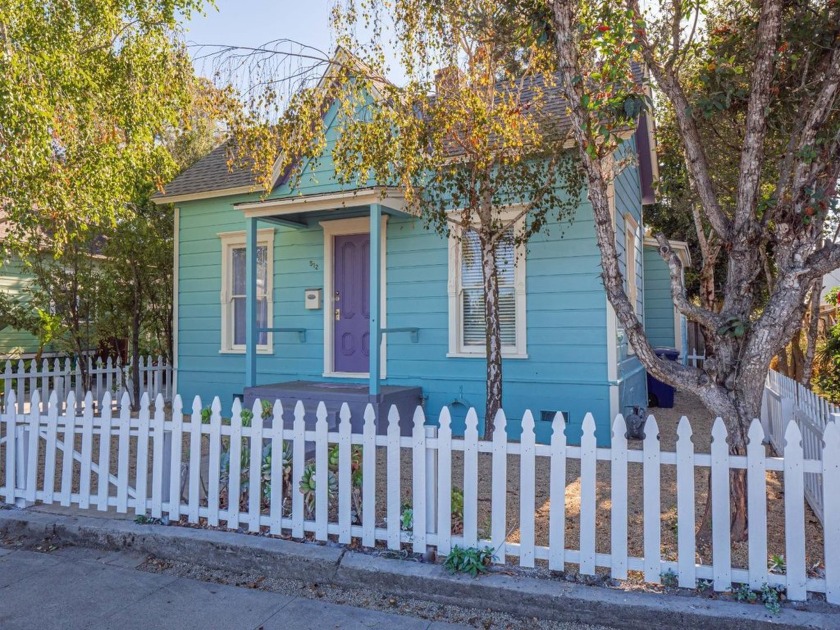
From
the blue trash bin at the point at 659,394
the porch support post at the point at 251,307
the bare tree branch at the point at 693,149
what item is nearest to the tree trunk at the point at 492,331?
the bare tree branch at the point at 693,149

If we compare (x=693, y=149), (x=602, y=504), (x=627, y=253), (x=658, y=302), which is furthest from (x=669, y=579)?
(x=658, y=302)

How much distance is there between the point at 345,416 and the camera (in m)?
4.21

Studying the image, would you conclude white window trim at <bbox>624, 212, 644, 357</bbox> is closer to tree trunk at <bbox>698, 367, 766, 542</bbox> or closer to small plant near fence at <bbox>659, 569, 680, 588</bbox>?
tree trunk at <bbox>698, 367, 766, 542</bbox>

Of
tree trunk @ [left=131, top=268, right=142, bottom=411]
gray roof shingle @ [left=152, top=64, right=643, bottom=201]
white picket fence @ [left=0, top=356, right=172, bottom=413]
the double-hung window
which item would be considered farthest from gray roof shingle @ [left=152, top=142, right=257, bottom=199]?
the double-hung window

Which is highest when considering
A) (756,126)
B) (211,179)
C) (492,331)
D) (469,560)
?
(211,179)

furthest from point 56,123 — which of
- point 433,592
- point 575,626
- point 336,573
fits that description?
point 575,626

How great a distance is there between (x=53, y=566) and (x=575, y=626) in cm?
346

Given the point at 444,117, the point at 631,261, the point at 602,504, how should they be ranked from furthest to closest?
the point at 631,261, the point at 444,117, the point at 602,504

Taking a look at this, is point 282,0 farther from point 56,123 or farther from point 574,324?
point 574,324

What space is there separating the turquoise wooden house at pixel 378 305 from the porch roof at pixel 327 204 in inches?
0.8

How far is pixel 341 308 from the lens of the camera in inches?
367

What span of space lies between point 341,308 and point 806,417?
6.25m

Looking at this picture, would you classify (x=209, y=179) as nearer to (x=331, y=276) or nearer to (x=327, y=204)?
(x=331, y=276)

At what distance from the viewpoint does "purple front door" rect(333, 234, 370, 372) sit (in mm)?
9148
